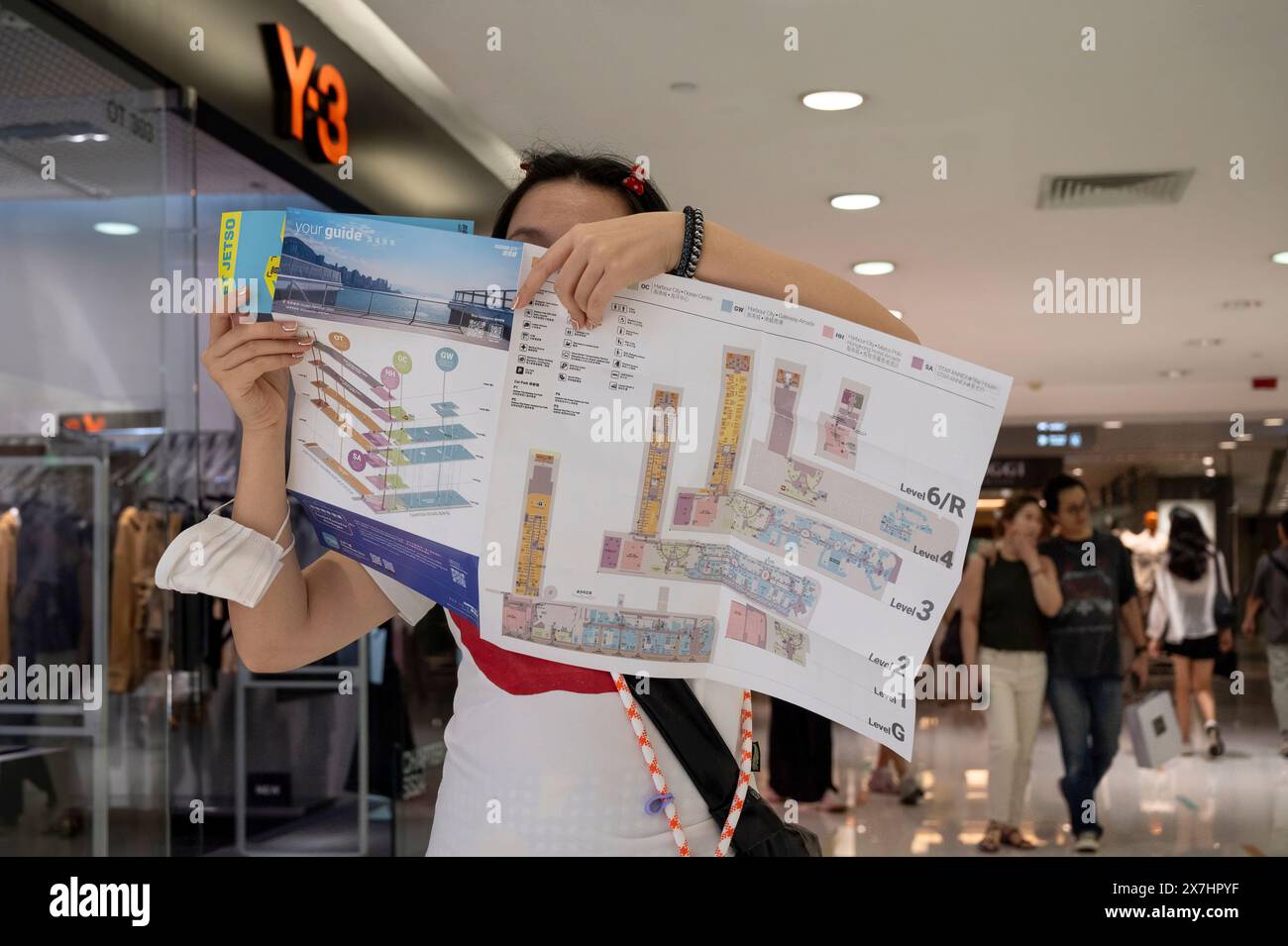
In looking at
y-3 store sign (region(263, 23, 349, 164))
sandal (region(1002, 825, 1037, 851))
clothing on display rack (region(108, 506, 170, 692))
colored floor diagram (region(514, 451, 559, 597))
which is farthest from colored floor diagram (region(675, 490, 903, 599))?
sandal (region(1002, 825, 1037, 851))

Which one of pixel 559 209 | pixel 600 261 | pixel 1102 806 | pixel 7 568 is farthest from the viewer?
pixel 1102 806

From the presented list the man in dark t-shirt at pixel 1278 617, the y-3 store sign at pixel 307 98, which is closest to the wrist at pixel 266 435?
the y-3 store sign at pixel 307 98

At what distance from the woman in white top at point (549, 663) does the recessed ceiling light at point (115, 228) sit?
9.10 feet

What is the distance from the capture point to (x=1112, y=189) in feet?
20.3

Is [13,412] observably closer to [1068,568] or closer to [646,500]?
[646,500]

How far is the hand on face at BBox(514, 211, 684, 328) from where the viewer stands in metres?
0.94

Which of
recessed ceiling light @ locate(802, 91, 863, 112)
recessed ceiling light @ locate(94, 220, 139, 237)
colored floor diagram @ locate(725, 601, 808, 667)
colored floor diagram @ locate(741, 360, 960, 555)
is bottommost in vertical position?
colored floor diagram @ locate(725, 601, 808, 667)

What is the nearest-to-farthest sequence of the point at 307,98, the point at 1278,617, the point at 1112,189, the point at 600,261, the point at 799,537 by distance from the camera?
the point at 600,261 → the point at 799,537 → the point at 307,98 → the point at 1112,189 → the point at 1278,617

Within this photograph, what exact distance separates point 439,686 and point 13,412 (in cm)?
691

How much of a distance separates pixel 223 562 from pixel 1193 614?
9.89 metres

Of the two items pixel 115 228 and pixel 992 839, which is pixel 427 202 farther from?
pixel 992 839

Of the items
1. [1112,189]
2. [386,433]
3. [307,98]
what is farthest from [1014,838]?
[386,433]

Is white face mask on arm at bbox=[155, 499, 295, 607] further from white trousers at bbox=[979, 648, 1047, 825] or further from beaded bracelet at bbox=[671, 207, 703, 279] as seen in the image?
white trousers at bbox=[979, 648, 1047, 825]

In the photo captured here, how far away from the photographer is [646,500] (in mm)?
1060
